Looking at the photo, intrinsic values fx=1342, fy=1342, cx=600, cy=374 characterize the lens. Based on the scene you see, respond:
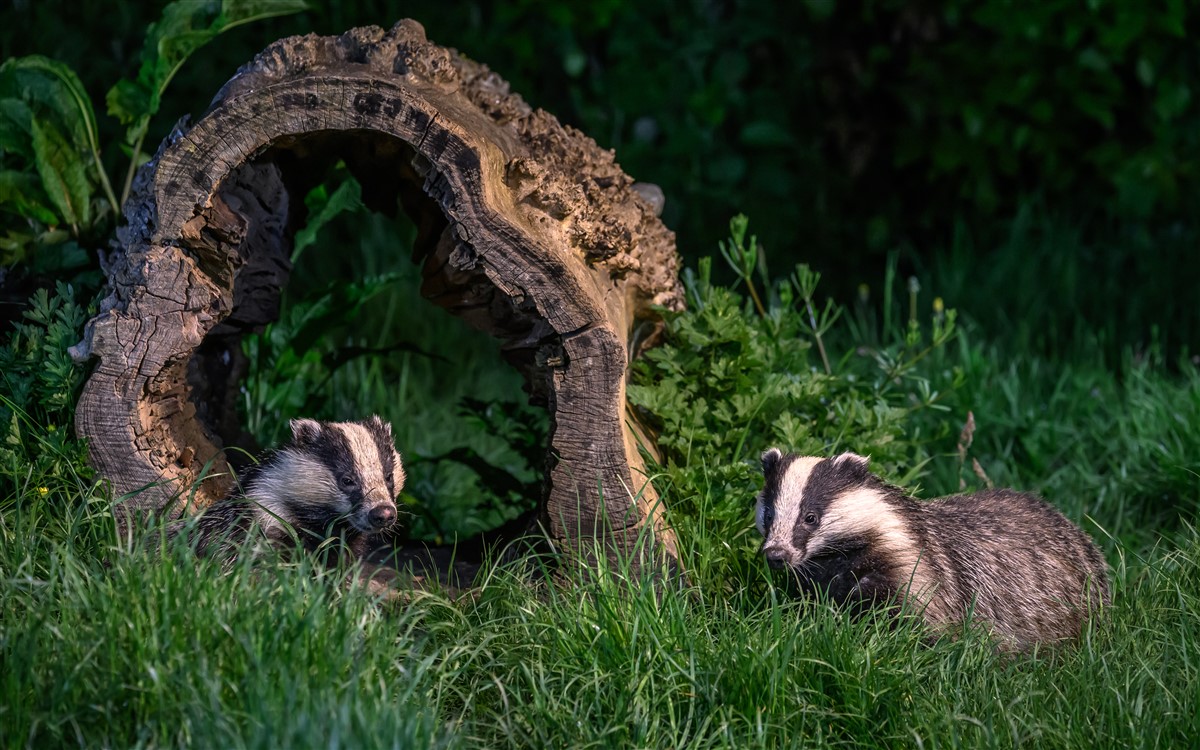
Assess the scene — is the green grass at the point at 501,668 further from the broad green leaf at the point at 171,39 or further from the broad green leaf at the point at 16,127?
the broad green leaf at the point at 171,39

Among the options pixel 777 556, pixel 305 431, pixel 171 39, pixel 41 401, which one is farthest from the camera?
pixel 171 39

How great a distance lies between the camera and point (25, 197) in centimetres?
505

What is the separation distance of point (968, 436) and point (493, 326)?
82.2 inches

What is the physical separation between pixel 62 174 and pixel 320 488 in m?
1.68

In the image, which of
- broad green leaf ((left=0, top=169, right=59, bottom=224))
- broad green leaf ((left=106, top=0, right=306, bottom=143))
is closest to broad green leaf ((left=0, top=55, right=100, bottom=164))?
broad green leaf ((left=106, top=0, right=306, bottom=143))

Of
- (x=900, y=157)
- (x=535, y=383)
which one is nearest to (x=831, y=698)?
(x=535, y=383)

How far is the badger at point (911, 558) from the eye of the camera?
4.32 m

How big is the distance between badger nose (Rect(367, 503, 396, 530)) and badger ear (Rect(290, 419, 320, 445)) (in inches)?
13.9

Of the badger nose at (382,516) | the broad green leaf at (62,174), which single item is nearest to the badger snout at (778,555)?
the badger nose at (382,516)

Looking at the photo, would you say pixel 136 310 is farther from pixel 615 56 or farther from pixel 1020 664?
pixel 615 56

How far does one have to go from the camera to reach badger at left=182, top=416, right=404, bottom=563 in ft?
14.6

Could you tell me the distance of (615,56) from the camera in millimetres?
→ 8242

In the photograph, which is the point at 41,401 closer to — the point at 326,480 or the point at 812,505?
the point at 326,480


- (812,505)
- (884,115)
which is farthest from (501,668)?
(884,115)
